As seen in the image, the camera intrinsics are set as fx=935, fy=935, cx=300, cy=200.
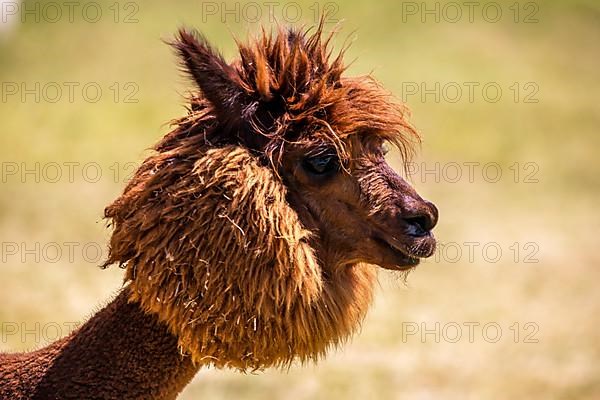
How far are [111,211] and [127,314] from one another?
38 cm

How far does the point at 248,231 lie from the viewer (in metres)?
3.17

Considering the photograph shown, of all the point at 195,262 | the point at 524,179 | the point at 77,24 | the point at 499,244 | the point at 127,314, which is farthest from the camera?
the point at 77,24

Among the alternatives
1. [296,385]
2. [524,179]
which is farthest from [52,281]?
[524,179]

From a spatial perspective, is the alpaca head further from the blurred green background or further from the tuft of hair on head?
the blurred green background

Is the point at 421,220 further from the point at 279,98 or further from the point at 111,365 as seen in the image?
the point at 111,365

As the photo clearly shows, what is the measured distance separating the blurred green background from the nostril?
0.76 m

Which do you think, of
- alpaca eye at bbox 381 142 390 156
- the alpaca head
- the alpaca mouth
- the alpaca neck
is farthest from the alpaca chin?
alpaca eye at bbox 381 142 390 156

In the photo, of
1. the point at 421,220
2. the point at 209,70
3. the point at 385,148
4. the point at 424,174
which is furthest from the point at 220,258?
the point at 424,174

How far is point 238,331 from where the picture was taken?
317 cm

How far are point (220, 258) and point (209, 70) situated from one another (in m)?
0.66

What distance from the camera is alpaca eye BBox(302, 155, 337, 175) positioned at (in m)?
3.41

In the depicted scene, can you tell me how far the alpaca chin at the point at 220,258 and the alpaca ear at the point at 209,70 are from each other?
0.18m

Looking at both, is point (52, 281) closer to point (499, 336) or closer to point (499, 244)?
point (499, 336)

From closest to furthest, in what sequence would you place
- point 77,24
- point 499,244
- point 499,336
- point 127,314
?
point 127,314 < point 499,336 < point 499,244 < point 77,24
